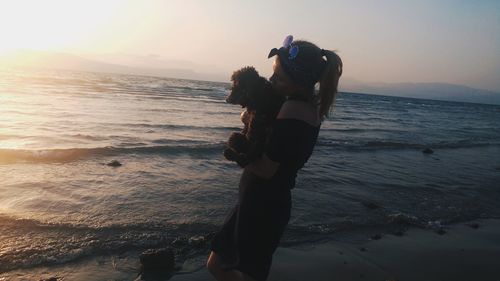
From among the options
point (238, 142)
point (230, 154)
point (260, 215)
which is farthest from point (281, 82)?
point (260, 215)

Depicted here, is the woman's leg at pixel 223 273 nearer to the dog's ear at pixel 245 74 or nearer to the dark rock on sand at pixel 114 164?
the dog's ear at pixel 245 74

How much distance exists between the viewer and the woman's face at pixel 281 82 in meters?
2.83

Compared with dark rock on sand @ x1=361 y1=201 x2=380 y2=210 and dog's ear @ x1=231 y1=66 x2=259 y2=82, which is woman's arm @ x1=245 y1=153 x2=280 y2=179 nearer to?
dog's ear @ x1=231 y1=66 x2=259 y2=82

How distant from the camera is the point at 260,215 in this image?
9.68 feet

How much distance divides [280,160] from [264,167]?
0.42 feet

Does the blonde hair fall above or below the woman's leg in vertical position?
above

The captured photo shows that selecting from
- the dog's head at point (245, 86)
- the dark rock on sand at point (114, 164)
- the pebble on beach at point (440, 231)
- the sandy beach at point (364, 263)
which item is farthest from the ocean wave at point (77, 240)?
the dark rock on sand at point (114, 164)

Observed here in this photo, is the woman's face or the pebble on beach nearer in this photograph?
the woman's face

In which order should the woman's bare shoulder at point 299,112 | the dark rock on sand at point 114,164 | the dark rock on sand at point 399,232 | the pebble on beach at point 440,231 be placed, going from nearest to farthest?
the woman's bare shoulder at point 299,112
the dark rock on sand at point 399,232
the pebble on beach at point 440,231
the dark rock on sand at point 114,164

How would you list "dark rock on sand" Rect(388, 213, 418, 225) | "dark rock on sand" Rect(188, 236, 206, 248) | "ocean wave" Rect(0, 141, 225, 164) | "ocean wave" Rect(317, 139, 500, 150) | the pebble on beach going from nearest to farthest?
"dark rock on sand" Rect(188, 236, 206, 248) → the pebble on beach → "dark rock on sand" Rect(388, 213, 418, 225) → "ocean wave" Rect(0, 141, 225, 164) → "ocean wave" Rect(317, 139, 500, 150)

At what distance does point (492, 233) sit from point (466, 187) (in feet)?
13.6

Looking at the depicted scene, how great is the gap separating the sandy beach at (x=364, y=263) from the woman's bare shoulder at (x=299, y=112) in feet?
10.1

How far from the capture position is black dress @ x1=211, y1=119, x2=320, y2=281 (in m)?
2.77

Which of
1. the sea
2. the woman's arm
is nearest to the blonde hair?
the woman's arm
